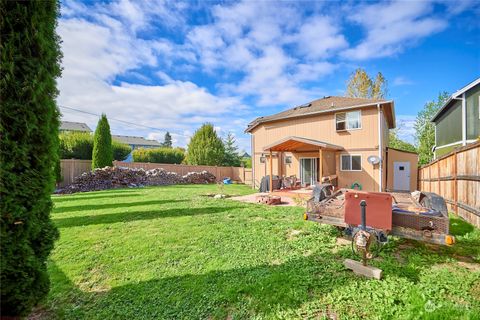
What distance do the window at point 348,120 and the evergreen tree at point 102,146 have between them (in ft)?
56.8

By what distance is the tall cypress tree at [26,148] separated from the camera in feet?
6.75

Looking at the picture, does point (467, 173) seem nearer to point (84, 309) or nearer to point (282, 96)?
point (84, 309)

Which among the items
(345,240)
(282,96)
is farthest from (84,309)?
(282,96)

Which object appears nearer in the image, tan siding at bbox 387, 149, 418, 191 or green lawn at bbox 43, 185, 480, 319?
green lawn at bbox 43, 185, 480, 319

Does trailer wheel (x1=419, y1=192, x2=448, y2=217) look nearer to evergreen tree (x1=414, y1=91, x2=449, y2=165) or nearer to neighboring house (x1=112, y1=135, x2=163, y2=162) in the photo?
evergreen tree (x1=414, y1=91, x2=449, y2=165)

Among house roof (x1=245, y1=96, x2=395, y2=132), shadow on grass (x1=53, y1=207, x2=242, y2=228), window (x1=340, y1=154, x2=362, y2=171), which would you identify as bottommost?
shadow on grass (x1=53, y1=207, x2=242, y2=228)

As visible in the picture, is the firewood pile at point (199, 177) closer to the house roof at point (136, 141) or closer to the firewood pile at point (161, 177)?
the firewood pile at point (161, 177)

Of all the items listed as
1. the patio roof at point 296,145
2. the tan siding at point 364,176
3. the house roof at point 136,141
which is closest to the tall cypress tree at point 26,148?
the patio roof at point 296,145

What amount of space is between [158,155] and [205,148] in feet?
21.4

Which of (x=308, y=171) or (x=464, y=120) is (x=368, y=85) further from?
(x=308, y=171)

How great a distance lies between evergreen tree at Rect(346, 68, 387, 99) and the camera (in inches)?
926

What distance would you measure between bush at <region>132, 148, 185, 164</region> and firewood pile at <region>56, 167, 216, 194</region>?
26.8 feet

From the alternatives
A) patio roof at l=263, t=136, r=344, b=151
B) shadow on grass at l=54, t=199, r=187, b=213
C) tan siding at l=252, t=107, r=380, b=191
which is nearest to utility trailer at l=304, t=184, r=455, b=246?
patio roof at l=263, t=136, r=344, b=151

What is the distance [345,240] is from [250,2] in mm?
7159
